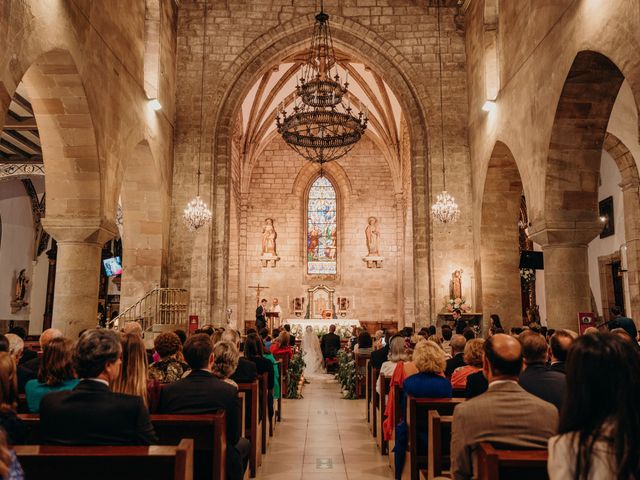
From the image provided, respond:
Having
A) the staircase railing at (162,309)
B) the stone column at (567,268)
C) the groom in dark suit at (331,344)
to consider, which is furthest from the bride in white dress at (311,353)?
the stone column at (567,268)

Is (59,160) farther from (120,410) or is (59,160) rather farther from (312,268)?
(312,268)

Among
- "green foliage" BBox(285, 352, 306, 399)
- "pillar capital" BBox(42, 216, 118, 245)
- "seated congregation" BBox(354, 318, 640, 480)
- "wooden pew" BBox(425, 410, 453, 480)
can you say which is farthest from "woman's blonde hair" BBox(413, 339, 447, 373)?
"pillar capital" BBox(42, 216, 118, 245)

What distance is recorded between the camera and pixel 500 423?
2.69m

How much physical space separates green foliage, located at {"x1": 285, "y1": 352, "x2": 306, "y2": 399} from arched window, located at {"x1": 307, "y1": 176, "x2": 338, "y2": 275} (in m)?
13.2

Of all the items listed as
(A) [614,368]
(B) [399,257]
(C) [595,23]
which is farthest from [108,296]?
(A) [614,368]

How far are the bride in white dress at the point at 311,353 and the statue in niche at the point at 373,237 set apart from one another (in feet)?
32.0

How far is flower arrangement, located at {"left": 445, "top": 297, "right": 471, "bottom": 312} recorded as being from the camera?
45.4 ft

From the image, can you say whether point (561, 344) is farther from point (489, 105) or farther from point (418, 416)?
point (489, 105)

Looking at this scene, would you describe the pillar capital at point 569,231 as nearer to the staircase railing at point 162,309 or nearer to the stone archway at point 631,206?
the stone archway at point 631,206

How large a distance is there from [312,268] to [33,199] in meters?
10.9

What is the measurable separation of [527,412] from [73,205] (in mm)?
9084

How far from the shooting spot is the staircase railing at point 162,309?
1302 cm

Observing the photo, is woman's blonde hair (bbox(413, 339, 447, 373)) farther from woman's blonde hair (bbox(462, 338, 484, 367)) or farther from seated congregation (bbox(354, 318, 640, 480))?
woman's blonde hair (bbox(462, 338, 484, 367))

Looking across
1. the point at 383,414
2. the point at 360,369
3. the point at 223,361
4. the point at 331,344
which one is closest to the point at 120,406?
the point at 223,361
